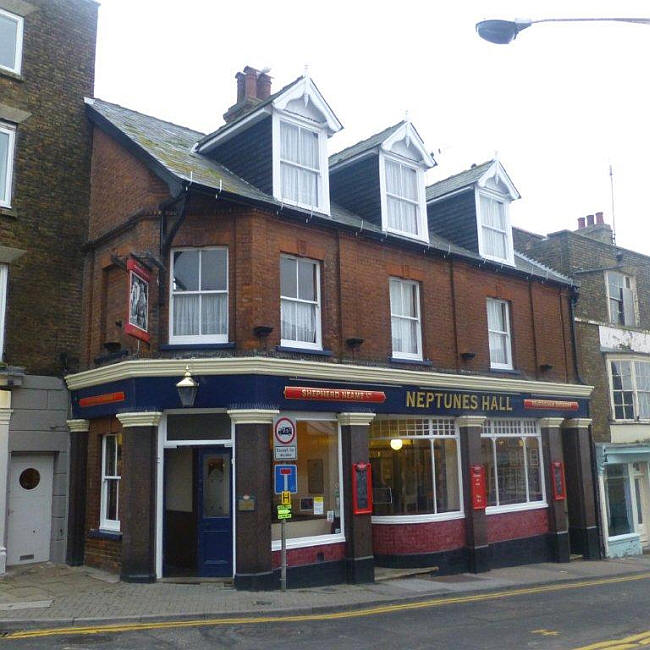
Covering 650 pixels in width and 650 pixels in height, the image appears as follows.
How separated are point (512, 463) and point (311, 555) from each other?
7.27 metres

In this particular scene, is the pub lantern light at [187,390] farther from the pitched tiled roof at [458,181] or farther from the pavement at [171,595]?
the pitched tiled roof at [458,181]

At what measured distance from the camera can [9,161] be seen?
611 inches

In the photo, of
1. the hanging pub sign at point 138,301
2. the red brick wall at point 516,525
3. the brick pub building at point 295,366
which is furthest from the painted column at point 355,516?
the hanging pub sign at point 138,301

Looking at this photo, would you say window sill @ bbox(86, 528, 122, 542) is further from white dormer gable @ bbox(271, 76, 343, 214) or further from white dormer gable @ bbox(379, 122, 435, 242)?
white dormer gable @ bbox(379, 122, 435, 242)

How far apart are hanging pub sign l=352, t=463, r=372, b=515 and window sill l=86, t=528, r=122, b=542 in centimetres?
471

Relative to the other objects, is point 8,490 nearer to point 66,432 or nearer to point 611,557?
point 66,432

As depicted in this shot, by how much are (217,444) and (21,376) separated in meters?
4.53

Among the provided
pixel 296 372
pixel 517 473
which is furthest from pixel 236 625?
pixel 517 473

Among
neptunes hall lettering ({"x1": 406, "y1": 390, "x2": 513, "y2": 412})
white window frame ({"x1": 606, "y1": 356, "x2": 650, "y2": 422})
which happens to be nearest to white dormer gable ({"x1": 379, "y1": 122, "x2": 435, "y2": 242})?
neptunes hall lettering ({"x1": 406, "y1": 390, "x2": 513, "y2": 412})

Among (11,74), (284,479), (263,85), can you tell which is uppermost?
(263,85)

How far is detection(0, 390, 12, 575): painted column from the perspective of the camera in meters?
14.4

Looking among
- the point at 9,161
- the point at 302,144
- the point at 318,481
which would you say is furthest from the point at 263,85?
the point at 318,481

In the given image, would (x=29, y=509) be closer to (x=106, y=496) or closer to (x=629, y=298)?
(x=106, y=496)

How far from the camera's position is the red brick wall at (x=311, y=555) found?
13.7m
